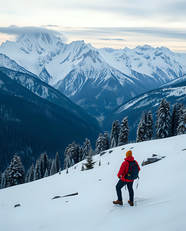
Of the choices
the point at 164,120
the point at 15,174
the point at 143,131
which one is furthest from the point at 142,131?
the point at 15,174

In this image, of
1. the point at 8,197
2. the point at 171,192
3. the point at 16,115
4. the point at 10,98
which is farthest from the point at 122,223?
the point at 10,98

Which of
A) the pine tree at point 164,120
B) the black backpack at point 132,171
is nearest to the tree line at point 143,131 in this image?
the pine tree at point 164,120

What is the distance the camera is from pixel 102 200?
36.1ft

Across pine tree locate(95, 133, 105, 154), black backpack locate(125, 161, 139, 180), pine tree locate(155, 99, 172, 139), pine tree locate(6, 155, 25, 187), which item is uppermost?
pine tree locate(155, 99, 172, 139)

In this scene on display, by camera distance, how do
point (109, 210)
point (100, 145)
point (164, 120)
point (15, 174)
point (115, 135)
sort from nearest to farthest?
point (109, 210) → point (15, 174) → point (164, 120) → point (100, 145) → point (115, 135)

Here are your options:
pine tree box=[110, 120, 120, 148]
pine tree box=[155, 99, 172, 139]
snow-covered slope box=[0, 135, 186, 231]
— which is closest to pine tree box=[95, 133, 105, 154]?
pine tree box=[110, 120, 120, 148]

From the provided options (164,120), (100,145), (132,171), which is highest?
(164,120)

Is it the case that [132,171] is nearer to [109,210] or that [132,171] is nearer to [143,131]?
[109,210]

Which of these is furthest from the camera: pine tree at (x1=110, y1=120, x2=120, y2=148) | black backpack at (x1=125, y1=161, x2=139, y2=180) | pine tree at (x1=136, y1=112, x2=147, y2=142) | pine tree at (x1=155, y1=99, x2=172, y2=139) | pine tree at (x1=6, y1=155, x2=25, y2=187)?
pine tree at (x1=110, y1=120, x2=120, y2=148)

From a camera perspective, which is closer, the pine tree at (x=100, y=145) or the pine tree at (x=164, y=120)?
the pine tree at (x=164, y=120)

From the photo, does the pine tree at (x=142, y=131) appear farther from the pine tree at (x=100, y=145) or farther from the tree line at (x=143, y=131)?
the pine tree at (x=100, y=145)

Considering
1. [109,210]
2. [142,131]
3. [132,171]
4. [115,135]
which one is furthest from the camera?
[115,135]

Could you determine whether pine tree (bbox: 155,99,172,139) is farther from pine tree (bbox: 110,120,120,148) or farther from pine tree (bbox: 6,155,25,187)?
pine tree (bbox: 6,155,25,187)

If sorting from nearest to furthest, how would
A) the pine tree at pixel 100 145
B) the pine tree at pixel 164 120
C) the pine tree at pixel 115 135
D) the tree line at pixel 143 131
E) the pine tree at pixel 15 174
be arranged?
the pine tree at pixel 15 174
the tree line at pixel 143 131
the pine tree at pixel 164 120
the pine tree at pixel 100 145
the pine tree at pixel 115 135
